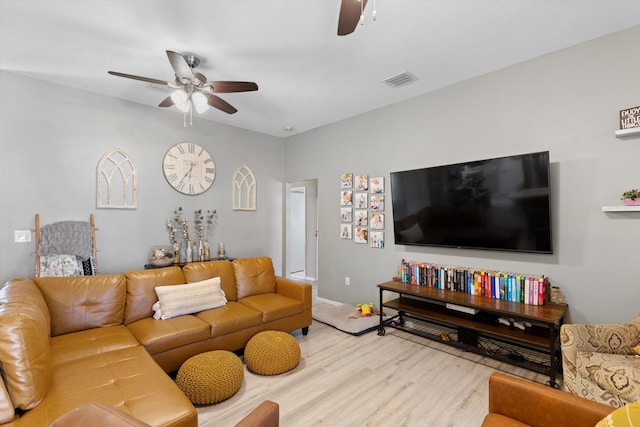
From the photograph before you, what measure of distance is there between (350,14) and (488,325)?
2.89 metres

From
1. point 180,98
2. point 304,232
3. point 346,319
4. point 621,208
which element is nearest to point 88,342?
point 180,98

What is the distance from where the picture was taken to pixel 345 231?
452cm

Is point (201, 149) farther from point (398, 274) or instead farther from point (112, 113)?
point (398, 274)

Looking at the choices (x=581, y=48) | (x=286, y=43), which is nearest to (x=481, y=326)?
(x=581, y=48)

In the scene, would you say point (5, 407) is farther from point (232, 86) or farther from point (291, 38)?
point (291, 38)

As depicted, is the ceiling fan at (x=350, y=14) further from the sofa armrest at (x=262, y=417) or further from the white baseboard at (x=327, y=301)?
the white baseboard at (x=327, y=301)

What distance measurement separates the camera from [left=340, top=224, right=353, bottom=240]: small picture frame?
4.46 metres

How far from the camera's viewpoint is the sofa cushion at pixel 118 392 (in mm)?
1403

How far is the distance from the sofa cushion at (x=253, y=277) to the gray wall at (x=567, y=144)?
5.47ft

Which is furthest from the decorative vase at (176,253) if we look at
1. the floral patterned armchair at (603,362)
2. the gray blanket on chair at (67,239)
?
the floral patterned armchair at (603,362)

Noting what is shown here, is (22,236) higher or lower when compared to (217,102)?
lower

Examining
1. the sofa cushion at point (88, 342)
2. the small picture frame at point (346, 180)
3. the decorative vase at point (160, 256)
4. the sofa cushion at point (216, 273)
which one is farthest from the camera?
the small picture frame at point (346, 180)

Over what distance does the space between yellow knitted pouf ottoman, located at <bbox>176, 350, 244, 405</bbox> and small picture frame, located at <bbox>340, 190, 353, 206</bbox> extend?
2780 mm

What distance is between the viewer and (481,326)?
2812 millimetres
